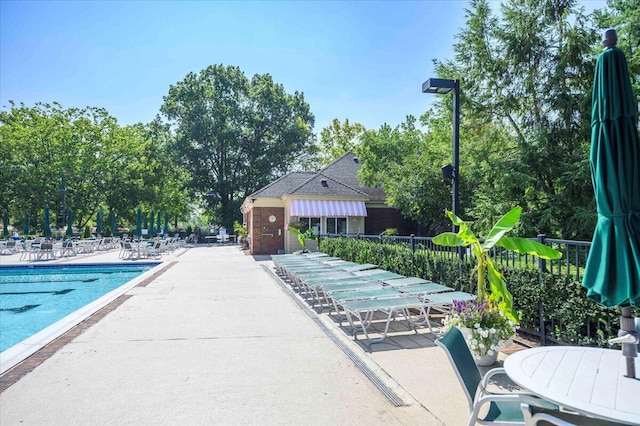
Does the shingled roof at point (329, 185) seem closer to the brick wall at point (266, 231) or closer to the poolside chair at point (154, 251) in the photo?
the brick wall at point (266, 231)

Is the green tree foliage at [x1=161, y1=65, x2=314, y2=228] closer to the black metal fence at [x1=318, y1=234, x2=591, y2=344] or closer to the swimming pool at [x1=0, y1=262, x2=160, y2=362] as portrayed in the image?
the swimming pool at [x1=0, y1=262, x2=160, y2=362]

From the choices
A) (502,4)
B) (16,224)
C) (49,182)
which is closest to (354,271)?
(502,4)

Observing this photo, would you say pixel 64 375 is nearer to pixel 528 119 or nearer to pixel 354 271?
pixel 354 271

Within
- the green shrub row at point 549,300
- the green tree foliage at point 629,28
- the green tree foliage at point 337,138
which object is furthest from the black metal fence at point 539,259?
the green tree foliage at point 337,138

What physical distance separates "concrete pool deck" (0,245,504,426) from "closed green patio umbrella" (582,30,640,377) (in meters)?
1.79

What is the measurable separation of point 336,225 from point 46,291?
16.0 m

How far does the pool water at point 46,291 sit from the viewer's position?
911cm

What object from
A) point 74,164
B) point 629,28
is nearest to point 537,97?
point 629,28

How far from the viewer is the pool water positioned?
29.9 ft

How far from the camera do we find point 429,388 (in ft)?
14.5

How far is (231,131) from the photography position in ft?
148

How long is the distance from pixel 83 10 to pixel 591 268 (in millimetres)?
15145

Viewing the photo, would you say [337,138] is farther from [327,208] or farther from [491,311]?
[491,311]

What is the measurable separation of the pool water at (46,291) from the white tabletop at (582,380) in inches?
328
